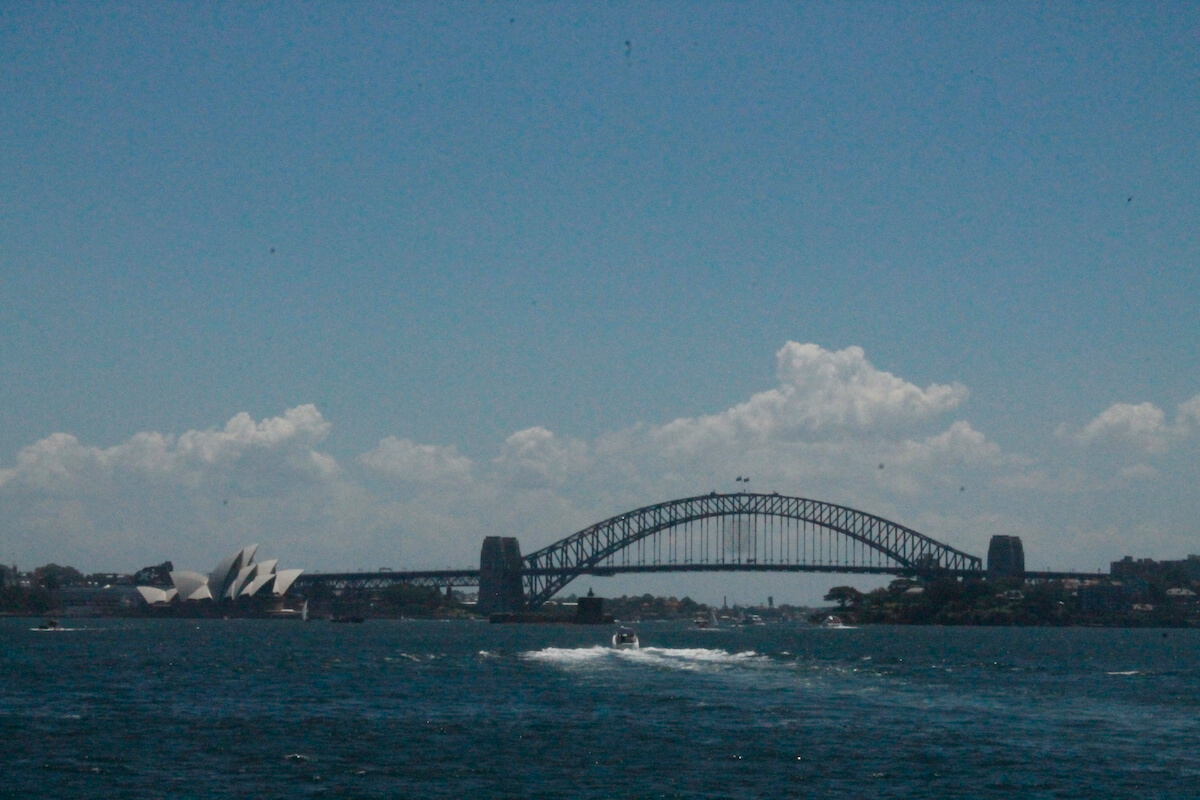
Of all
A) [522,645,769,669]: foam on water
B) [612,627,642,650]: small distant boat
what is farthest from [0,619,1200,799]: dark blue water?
[612,627,642,650]: small distant boat

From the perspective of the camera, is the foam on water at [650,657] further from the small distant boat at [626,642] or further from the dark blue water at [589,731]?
the dark blue water at [589,731]

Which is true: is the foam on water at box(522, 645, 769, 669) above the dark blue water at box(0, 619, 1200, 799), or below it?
above

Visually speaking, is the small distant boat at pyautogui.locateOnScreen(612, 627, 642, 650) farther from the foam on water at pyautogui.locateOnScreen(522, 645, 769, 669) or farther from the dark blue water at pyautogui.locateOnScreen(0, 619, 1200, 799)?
the dark blue water at pyautogui.locateOnScreen(0, 619, 1200, 799)

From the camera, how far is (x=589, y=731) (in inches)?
1663

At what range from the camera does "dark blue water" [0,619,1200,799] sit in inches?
1282

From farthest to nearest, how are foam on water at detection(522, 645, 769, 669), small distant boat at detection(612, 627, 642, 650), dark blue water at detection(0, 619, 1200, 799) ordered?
small distant boat at detection(612, 627, 642, 650), foam on water at detection(522, 645, 769, 669), dark blue water at detection(0, 619, 1200, 799)

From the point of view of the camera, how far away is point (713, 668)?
7444 cm

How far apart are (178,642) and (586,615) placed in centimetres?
9256

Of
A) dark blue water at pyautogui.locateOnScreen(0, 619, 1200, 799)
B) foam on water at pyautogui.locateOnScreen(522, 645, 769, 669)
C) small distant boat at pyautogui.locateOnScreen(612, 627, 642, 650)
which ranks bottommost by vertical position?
dark blue water at pyautogui.locateOnScreen(0, 619, 1200, 799)

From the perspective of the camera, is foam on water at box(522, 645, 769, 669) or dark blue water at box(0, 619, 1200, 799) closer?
dark blue water at box(0, 619, 1200, 799)

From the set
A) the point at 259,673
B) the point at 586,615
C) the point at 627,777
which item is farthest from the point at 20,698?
the point at 586,615

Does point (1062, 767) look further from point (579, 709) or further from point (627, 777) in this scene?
point (579, 709)

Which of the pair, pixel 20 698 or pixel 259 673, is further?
pixel 259 673

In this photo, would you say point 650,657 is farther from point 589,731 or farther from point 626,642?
point 589,731
